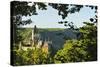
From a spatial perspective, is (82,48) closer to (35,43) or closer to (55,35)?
(55,35)

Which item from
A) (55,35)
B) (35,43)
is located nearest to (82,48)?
(55,35)

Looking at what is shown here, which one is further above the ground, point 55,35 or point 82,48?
point 55,35

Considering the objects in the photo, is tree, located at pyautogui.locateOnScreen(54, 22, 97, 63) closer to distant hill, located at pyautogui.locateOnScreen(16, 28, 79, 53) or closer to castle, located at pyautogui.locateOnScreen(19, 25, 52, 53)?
distant hill, located at pyautogui.locateOnScreen(16, 28, 79, 53)

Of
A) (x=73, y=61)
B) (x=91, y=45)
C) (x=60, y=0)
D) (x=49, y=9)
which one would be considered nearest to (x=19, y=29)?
(x=49, y=9)

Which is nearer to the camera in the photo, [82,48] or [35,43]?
[35,43]

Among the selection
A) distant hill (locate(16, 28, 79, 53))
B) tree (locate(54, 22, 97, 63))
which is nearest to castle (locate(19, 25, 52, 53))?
distant hill (locate(16, 28, 79, 53))

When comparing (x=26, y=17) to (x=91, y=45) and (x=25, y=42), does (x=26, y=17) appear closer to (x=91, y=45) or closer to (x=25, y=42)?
(x=25, y=42)

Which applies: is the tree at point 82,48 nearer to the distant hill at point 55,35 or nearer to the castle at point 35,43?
the distant hill at point 55,35

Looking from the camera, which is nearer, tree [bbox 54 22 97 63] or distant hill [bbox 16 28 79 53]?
distant hill [bbox 16 28 79 53]

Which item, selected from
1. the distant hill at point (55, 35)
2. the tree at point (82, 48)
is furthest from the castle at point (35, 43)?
the tree at point (82, 48)

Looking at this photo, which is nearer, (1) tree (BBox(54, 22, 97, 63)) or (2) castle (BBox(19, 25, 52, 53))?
(2) castle (BBox(19, 25, 52, 53))
